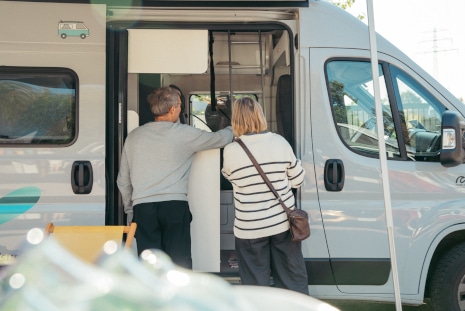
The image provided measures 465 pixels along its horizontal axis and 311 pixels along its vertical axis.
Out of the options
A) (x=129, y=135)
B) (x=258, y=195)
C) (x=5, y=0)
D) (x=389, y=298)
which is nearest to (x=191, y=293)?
(x=258, y=195)

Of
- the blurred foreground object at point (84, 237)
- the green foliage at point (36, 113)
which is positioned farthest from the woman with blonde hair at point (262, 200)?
the green foliage at point (36, 113)

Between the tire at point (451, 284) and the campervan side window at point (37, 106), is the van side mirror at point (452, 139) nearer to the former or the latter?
the tire at point (451, 284)

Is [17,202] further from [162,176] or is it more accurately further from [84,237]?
[162,176]

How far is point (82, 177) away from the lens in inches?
177

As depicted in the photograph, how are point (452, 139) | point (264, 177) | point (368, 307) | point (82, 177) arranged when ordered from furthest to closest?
point (368, 307) < point (82, 177) < point (452, 139) < point (264, 177)

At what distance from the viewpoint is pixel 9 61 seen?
450cm

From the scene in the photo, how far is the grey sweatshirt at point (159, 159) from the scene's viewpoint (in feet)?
14.3

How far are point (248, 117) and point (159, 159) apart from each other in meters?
0.70

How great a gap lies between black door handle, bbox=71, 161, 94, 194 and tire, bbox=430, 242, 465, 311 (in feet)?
8.43

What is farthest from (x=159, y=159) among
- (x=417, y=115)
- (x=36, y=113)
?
(x=417, y=115)

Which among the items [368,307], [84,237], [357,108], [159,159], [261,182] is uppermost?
[357,108]

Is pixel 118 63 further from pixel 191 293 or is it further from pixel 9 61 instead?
pixel 191 293

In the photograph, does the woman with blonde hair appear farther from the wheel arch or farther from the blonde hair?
the wheel arch

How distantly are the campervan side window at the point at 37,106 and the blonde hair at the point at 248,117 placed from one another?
1217 millimetres
